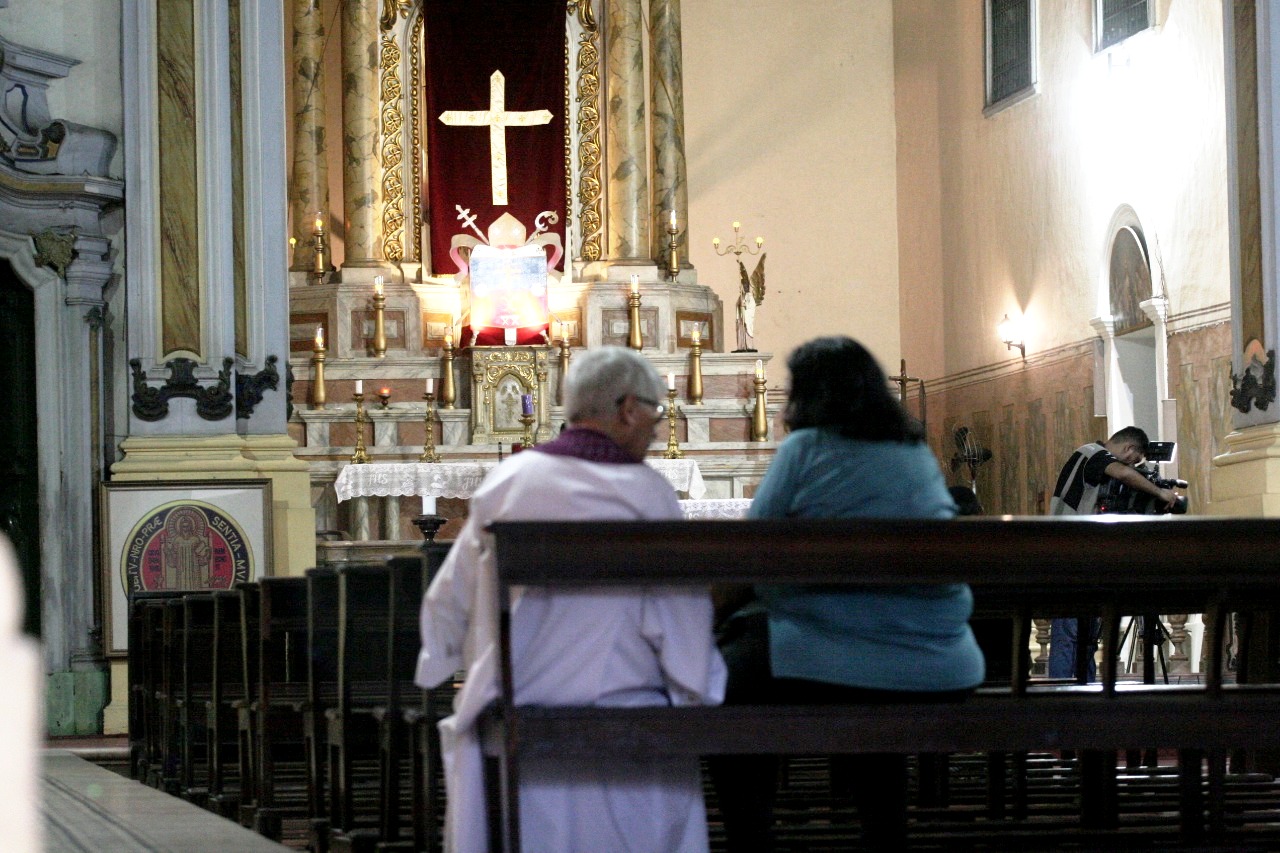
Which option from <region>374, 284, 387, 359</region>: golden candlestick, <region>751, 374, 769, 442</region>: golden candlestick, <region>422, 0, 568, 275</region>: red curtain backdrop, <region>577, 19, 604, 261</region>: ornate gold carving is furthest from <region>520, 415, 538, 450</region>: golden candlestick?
<region>577, 19, 604, 261</region>: ornate gold carving

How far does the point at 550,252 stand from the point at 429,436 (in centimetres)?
245

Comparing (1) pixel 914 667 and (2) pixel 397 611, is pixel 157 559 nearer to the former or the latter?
(2) pixel 397 611

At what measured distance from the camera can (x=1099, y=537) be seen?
3916mm

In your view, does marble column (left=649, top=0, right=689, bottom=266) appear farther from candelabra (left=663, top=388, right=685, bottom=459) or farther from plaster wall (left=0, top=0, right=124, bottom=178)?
plaster wall (left=0, top=0, right=124, bottom=178)

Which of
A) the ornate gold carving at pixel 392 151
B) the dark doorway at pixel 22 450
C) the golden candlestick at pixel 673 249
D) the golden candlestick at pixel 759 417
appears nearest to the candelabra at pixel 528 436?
the golden candlestick at pixel 759 417

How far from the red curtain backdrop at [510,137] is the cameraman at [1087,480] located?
7819 mm

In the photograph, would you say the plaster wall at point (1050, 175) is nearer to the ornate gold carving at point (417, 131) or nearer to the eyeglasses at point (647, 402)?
the ornate gold carving at point (417, 131)

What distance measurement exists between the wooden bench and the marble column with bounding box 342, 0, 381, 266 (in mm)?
12314

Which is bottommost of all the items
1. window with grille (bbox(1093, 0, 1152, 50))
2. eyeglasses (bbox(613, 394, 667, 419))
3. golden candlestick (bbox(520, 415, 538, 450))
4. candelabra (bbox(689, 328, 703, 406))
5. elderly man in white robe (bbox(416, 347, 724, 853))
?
elderly man in white robe (bbox(416, 347, 724, 853))

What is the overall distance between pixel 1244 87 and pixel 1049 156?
6769 millimetres

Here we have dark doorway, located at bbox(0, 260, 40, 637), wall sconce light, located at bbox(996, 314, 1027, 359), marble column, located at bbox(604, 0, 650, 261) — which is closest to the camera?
dark doorway, located at bbox(0, 260, 40, 637)

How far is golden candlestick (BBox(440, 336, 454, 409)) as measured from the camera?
49.4 ft

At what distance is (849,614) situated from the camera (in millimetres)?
3930

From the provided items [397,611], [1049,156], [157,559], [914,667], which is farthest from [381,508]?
[914,667]
